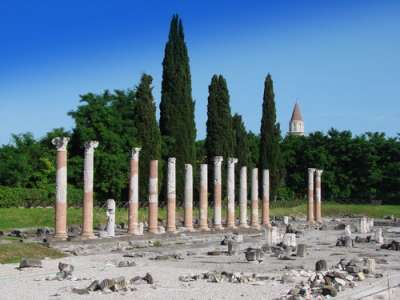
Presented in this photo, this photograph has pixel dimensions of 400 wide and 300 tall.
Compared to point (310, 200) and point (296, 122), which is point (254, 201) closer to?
point (310, 200)

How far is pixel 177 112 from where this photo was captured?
54.6 metres

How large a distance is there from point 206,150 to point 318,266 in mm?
40966

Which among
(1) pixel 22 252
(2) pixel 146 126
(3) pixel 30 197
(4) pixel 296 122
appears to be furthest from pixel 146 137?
(4) pixel 296 122

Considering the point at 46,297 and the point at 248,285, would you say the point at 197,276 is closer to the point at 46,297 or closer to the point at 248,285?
the point at 248,285

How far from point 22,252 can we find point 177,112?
33275mm

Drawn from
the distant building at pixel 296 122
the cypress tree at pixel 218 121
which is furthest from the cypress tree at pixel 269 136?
the distant building at pixel 296 122

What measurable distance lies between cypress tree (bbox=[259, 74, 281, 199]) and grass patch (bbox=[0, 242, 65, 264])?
142 feet

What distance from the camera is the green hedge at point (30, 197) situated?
41.8 meters

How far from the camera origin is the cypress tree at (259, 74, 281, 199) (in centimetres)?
6538

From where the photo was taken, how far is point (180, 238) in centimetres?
3262

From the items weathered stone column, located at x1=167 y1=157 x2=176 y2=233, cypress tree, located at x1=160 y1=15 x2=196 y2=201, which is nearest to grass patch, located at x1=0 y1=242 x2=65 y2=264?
weathered stone column, located at x1=167 y1=157 x2=176 y2=233

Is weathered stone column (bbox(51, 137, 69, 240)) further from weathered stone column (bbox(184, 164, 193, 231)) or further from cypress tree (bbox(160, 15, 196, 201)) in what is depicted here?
cypress tree (bbox(160, 15, 196, 201))

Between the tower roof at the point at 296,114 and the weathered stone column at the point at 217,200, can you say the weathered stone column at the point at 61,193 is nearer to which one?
the weathered stone column at the point at 217,200

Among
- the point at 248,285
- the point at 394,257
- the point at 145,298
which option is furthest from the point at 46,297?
the point at 394,257
